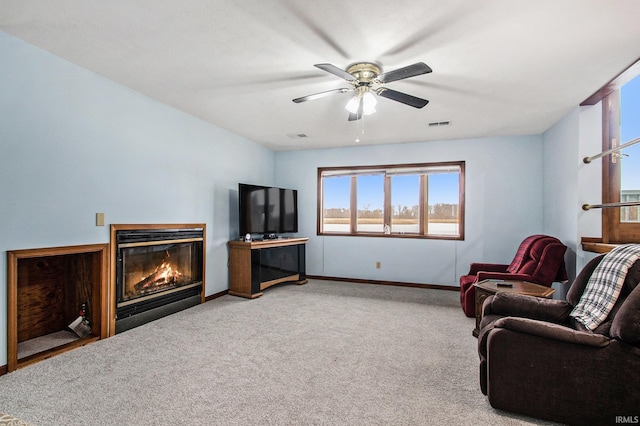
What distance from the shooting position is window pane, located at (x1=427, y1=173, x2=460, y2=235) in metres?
5.29

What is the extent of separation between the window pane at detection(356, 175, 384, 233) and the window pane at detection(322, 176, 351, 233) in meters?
0.23

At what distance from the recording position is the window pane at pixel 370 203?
226 inches

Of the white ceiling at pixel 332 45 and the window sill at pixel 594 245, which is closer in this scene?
the white ceiling at pixel 332 45

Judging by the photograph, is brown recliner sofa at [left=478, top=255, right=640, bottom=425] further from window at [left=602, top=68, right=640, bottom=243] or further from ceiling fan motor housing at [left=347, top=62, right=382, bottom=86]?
ceiling fan motor housing at [left=347, top=62, right=382, bottom=86]

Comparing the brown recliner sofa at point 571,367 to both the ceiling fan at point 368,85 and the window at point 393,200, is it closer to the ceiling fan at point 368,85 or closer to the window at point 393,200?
the ceiling fan at point 368,85

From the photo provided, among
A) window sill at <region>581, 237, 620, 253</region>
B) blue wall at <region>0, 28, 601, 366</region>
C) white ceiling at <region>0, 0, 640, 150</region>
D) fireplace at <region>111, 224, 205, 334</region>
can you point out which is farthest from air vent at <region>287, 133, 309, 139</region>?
window sill at <region>581, 237, 620, 253</region>

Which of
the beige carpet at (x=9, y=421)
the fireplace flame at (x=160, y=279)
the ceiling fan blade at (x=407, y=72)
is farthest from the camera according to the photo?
the fireplace flame at (x=160, y=279)

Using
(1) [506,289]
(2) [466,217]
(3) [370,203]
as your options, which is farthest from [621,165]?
(3) [370,203]

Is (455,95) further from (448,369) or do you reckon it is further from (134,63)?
(134,63)

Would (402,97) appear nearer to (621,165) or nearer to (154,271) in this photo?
(621,165)

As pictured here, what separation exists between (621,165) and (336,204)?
4.00 meters

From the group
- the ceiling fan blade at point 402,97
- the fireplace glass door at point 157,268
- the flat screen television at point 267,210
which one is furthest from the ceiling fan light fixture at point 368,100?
the fireplace glass door at point 157,268

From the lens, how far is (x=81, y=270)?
312 cm

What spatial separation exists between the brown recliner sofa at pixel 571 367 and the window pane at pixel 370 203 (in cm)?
384
